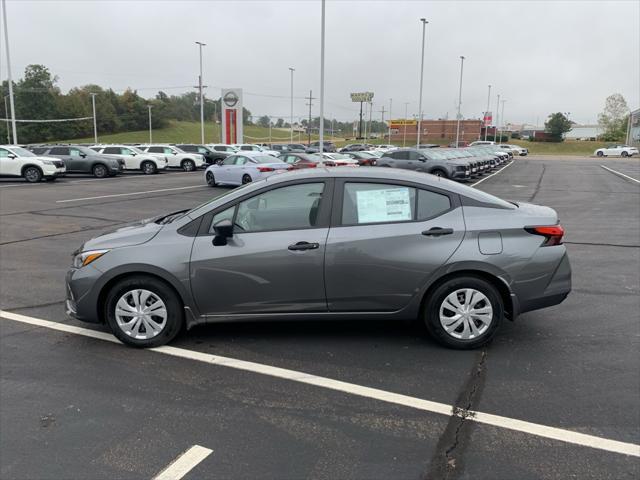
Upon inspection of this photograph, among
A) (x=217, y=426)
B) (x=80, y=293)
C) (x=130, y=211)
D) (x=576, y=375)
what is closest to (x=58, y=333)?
(x=80, y=293)

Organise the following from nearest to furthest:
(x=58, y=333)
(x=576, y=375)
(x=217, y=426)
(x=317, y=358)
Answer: (x=217, y=426) < (x=576, y=375) < (x=317, y=358) < (x=58, y=333)

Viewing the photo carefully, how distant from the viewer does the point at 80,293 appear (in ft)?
14.8

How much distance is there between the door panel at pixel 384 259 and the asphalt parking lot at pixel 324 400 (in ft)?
1.71

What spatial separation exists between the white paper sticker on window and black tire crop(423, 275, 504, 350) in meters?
0.68

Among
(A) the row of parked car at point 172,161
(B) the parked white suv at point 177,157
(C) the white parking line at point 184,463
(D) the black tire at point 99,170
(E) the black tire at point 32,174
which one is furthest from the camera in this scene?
(B) the parked white suv at point 177,157

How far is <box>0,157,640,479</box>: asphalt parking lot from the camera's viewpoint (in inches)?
117

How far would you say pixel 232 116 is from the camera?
5728 cm

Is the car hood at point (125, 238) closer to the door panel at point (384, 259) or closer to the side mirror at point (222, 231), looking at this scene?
the side mirror at point (222, 231)

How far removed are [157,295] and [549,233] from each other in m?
3.38

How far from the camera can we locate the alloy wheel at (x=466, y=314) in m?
4.40

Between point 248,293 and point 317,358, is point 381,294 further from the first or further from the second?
point 248,293

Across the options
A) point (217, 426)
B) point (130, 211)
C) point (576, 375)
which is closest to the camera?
point (217, 426)

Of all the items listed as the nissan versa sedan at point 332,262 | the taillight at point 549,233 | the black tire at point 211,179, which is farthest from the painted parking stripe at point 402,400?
the black tire at point 211,179

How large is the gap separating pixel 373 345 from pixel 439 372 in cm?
72
